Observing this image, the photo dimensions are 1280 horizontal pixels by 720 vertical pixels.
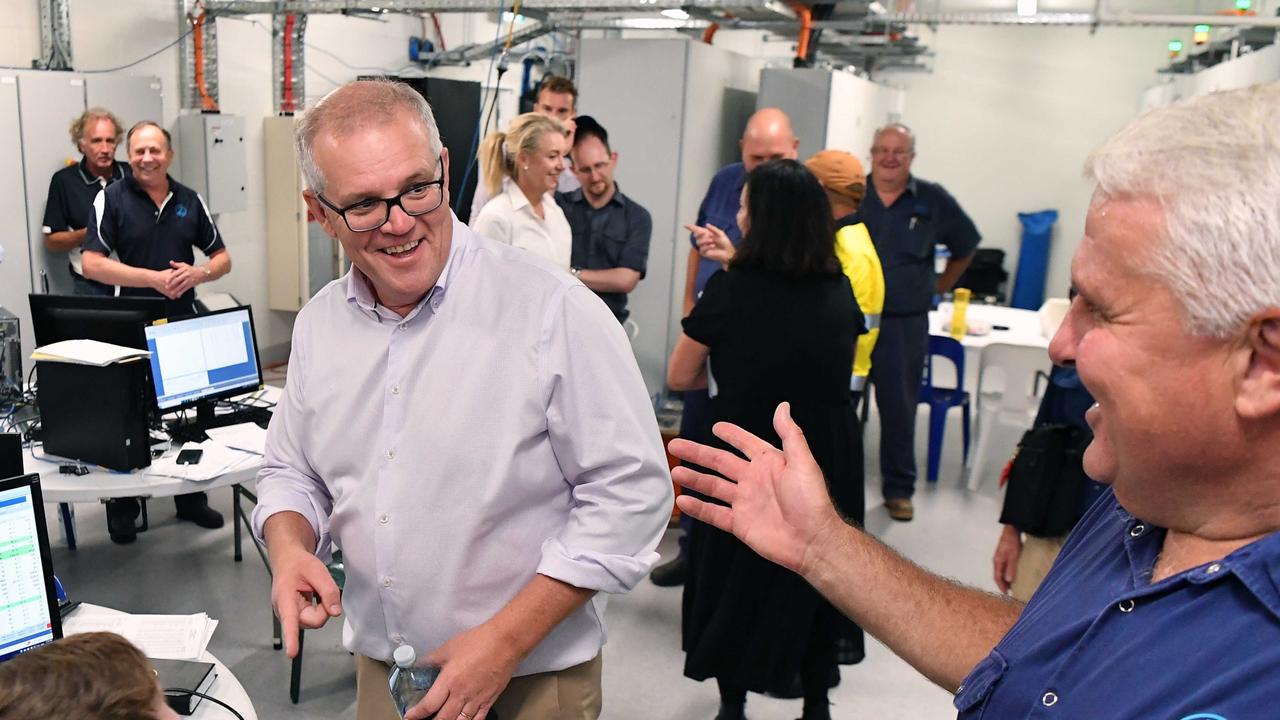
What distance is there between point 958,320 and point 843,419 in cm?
284

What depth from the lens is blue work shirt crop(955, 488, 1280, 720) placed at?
0.76 meters

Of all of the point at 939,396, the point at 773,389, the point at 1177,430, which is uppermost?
the point at 1177,430

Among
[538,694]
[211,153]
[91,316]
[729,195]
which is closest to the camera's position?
[538,694]

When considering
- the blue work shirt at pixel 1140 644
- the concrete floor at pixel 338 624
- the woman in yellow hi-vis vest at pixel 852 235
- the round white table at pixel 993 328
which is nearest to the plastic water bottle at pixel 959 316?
the round white table at pixel 993 328

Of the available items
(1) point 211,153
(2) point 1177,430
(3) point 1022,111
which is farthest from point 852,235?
(3) point 1022,111

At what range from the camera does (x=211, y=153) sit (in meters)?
6.21

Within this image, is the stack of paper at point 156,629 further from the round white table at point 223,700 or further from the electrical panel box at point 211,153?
the electrical panel box at point 211,153

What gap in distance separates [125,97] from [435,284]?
5036 millimetres

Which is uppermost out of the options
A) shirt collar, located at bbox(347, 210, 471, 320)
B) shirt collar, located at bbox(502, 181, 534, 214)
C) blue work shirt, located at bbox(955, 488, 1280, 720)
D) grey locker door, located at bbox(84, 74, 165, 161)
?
grey locker door, located at bbox(84, 74, 165, 161)

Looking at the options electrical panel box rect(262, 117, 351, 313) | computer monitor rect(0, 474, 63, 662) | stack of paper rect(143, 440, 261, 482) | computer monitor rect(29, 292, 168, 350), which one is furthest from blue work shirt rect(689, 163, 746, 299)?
electrical panel box rect(262, 117, 351, 313)

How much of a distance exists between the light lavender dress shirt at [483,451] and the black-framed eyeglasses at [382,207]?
0.36 ft

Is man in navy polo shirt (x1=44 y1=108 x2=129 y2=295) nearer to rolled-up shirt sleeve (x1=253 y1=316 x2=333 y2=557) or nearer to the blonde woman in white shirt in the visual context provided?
the blonde woman in white shirt

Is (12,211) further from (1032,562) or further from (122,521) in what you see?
(1032,562)

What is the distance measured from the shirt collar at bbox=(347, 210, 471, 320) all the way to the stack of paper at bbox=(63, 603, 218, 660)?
33.2 inches
